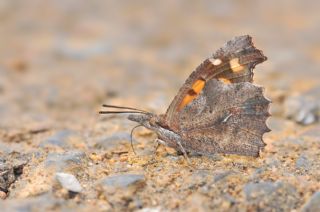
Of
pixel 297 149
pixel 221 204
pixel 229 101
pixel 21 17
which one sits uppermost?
pixel 21 17

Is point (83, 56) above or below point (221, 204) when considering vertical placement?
above

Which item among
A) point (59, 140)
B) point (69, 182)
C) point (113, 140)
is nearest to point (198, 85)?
point (113, 140)

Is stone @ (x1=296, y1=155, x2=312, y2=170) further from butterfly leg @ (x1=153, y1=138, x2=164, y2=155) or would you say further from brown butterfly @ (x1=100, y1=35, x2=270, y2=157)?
butterfly leg @ (x1=153, y1=138, x2=164, y2=155)

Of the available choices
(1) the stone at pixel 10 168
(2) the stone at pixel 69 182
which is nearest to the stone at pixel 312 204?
Result: (2) the stone at pixel 69 182

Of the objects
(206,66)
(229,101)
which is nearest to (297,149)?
(229,101)

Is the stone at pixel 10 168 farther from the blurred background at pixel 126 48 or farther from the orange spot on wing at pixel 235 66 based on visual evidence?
the orange spot on wing at pixel 235 66

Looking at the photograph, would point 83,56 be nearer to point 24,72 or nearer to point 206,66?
point 24,72

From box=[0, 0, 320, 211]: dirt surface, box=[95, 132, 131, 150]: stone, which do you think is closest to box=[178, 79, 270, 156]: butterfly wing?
box=[0, 0, 320, 211]: dirt surface

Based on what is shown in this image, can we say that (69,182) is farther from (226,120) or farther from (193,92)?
(226,120)
